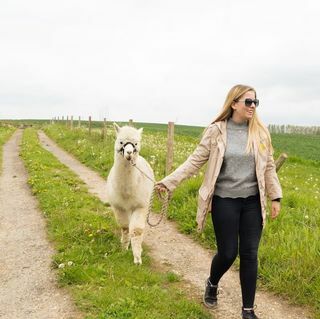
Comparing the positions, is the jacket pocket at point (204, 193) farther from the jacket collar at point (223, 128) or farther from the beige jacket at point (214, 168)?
the jacket collar at point (223, 128)

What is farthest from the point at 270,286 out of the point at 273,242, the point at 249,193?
the point at 249,193

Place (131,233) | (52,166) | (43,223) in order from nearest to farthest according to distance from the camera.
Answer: (131,233) → (43,223) → (52,166)

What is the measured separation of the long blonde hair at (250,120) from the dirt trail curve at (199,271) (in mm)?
2124

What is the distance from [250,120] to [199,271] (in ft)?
9.29

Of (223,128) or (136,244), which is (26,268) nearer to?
(136,244)

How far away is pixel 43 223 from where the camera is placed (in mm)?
8805

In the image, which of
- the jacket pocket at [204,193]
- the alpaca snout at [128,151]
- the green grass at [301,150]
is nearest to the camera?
the jacket pocket at [204,193]

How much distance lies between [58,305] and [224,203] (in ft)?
7.85

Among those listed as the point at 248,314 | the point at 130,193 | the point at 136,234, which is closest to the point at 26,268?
the point at 136,234

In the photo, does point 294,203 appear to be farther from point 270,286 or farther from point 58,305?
point 58,305

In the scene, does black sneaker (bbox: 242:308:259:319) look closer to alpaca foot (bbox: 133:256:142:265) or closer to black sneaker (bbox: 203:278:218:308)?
black sneaker (bbox: 203:278:218:308)

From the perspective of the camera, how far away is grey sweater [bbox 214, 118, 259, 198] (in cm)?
465

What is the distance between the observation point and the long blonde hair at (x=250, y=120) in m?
4.67

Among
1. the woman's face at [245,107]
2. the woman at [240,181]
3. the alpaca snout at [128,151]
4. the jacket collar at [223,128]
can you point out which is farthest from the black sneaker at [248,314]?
the alpaca snout at [128,151]
